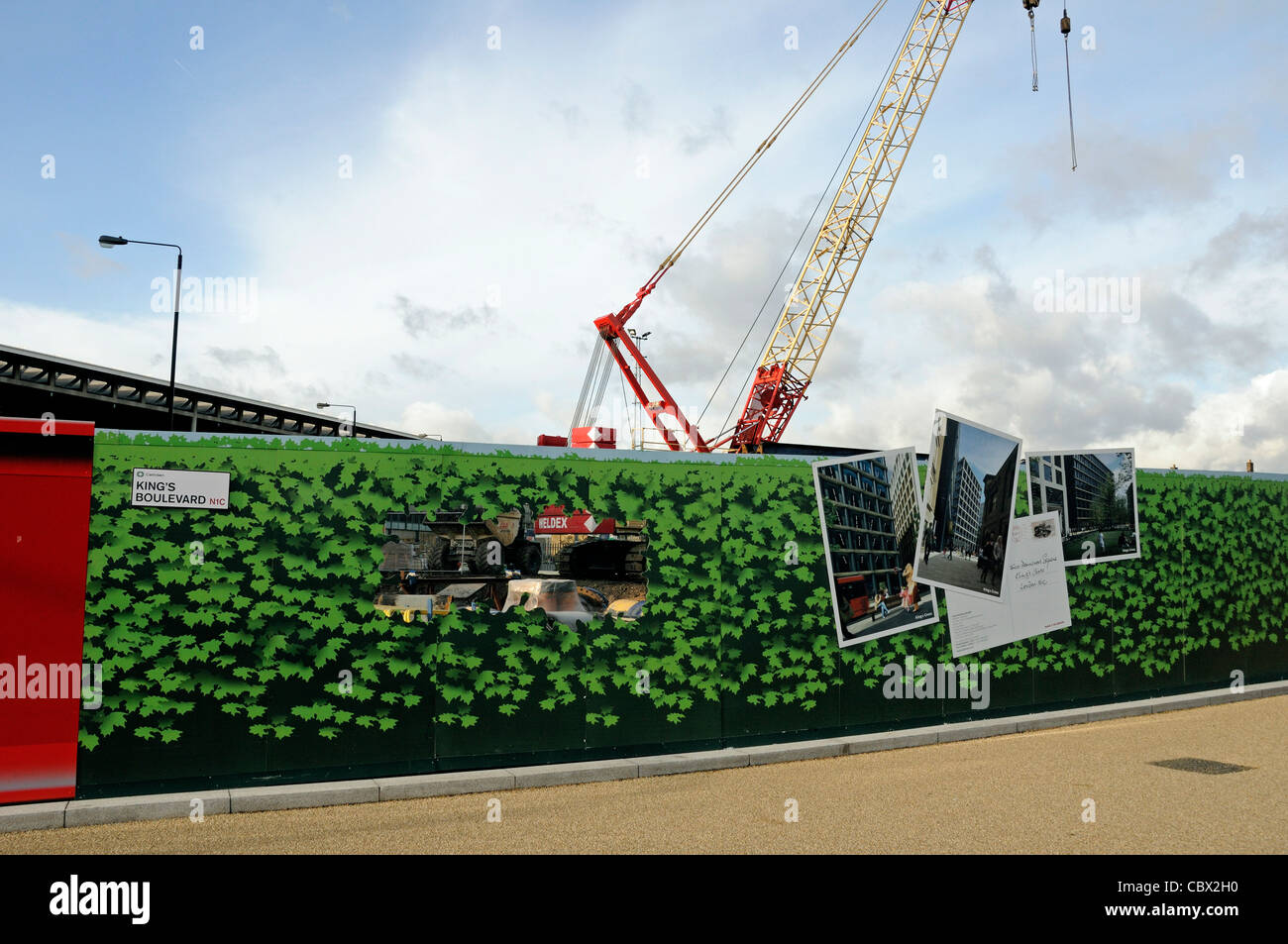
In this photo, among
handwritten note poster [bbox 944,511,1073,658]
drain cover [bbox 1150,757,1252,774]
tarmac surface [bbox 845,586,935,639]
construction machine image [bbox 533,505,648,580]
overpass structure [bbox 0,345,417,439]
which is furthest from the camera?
overpass structure [bbox 0,345,417,439]

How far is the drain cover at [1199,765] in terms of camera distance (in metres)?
9.02

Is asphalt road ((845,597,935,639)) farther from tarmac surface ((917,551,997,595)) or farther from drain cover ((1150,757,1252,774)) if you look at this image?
drain cover ((1150,757,1252,774))

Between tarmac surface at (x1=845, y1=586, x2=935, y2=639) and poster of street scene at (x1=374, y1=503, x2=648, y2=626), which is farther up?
poster of street scene at (x1=374, y1=503, x2=648, y2=626)

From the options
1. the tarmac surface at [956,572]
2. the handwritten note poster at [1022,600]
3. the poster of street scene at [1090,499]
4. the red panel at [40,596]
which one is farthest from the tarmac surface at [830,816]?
the poster of street scene at [1090,499]

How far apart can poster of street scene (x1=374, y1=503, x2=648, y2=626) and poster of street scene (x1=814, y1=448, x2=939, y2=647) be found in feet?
7.60

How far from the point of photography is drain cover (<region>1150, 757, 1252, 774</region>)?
9.02 metres

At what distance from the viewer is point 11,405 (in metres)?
39.4

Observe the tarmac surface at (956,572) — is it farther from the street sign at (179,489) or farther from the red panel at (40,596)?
the red panel at (40,596)

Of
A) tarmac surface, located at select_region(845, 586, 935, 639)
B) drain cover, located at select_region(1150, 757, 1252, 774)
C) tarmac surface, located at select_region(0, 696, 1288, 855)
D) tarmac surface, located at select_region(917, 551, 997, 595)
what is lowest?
tarmac surface, located at select_region(0, 696, 1288, 855)

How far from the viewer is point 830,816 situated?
7543mm

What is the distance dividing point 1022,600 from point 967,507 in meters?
1.52

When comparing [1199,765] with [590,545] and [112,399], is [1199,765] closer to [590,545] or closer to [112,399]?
[590,545]

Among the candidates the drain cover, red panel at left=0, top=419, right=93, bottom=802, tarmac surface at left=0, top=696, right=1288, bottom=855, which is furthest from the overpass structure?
the drain cover

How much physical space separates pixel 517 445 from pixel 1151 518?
9222 mm
